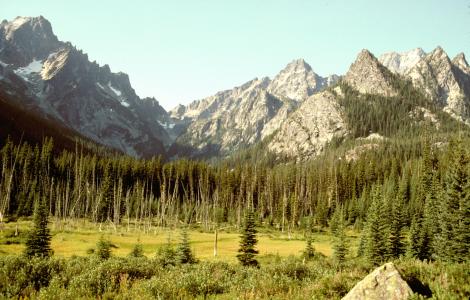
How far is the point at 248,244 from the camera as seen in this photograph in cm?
4747

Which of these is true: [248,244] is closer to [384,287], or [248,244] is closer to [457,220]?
[457,220]

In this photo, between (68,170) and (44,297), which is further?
(68,170)

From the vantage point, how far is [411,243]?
54.1 m

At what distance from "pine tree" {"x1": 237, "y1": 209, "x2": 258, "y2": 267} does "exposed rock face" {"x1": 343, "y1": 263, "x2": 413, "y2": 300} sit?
3504 centimetres

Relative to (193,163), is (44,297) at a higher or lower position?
lower

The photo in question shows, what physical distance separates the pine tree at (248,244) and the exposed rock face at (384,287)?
35.0 m

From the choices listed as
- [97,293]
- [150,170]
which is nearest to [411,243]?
[97,293]

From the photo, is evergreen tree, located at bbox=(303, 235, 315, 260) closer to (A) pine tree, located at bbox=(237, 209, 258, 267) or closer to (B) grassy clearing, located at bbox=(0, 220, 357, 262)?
(B) grassy clearing, located at bbox=(0, 220, 357, 262)

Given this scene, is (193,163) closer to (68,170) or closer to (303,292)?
(68,170)

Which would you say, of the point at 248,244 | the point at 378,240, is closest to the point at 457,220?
the point at 378,240

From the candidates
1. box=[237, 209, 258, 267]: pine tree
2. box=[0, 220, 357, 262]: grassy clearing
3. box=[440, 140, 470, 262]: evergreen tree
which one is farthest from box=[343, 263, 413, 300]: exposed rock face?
box=[440, 140, 470, 262]: evergreen tree

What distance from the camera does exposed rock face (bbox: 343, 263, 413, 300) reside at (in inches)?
407

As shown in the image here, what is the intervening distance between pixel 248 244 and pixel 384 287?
3794cm

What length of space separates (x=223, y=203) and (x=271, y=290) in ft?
441
